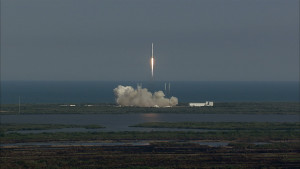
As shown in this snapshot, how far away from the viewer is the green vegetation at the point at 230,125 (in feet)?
439

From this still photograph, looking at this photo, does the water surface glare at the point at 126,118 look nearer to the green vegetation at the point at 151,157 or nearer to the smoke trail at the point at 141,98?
the smoke trail at the point at 141,98

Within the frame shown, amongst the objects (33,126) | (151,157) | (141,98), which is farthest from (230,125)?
(141,98)

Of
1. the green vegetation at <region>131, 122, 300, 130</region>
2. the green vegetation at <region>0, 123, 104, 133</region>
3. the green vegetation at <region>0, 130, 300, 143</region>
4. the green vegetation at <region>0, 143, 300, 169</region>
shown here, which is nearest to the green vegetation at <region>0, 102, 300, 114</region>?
the green vegetation at <region>131, 122, 300, 130</region>

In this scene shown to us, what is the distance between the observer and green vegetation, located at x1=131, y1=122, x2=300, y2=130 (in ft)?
439

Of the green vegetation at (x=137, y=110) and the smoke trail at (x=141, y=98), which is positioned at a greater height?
the smoke trail at (x=141, y=98)

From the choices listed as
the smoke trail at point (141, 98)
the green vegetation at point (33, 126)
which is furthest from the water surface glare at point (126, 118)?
the smoke trail at point (141, 98)

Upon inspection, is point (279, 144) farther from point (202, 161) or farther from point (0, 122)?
point (0, 122)

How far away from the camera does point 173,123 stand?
141m

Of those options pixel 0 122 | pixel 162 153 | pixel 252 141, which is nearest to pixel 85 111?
pixel 0 122

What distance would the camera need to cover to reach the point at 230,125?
139 metres

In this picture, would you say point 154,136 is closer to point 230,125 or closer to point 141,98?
point 230,125

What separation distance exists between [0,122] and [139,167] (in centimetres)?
6387

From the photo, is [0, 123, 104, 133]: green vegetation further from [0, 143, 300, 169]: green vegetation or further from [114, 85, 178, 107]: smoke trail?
[114, 85, 178, 107]: smoke trail

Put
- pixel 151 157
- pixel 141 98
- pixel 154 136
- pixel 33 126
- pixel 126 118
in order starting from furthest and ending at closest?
pixel 141 98 → pixel 126 118 → pixel 33 126 → pixel 154 136 → pixel 151 157
